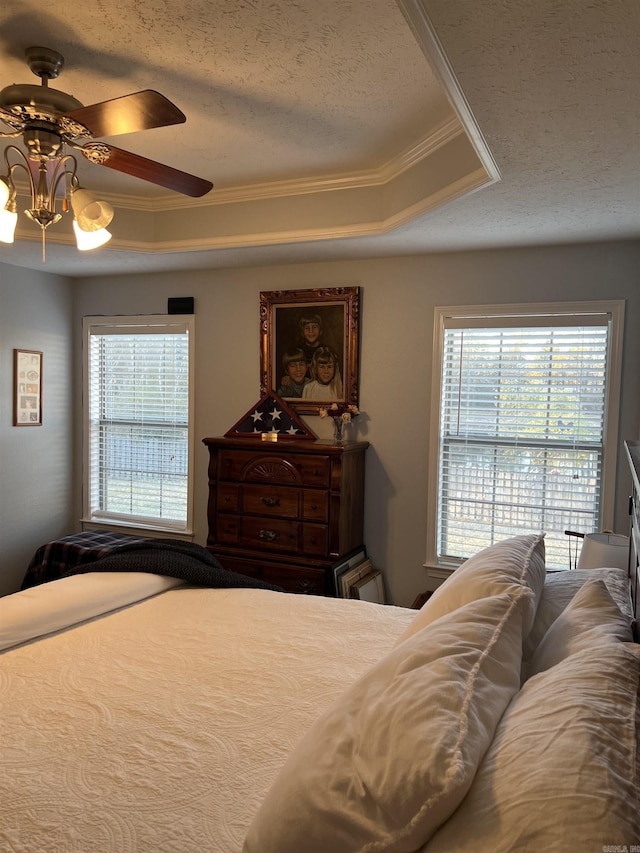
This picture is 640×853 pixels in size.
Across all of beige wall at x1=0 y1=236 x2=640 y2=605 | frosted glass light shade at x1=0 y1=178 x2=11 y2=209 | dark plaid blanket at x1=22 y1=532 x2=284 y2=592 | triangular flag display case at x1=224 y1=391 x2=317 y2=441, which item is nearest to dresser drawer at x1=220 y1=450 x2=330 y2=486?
triangular flag display case at x1=224 y1=391 x2=317 y2=441

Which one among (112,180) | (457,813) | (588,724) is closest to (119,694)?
(457,813)

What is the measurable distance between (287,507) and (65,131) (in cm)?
235

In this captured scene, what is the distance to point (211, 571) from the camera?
2.58 m

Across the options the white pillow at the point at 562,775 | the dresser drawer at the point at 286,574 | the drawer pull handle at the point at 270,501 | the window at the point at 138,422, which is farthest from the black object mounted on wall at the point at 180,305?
the white pillow at the point at 562,775

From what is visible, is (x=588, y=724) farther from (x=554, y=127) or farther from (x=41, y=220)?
(x=41, y=220)

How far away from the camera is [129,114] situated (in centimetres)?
183

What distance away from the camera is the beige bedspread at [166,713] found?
1153 millimetres

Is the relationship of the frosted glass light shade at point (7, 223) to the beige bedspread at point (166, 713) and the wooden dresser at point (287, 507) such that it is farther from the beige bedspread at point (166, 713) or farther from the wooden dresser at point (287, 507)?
the wooden dresser at point (287, 507)

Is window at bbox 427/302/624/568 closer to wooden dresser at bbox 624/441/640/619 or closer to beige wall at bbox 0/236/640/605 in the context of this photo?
beige wall at bbox 0/236/640/605

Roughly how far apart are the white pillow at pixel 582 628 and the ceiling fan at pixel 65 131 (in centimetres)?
173

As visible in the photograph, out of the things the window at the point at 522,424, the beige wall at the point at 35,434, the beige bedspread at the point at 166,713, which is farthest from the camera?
the beige wall at the point at 35,434

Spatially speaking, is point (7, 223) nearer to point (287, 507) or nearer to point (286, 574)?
point (287, 507)

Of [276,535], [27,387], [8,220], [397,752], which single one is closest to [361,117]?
[8,220]

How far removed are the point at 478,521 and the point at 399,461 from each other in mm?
621
